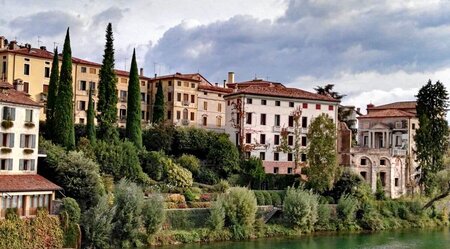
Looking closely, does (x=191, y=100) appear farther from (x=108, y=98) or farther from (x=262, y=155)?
(x=108, y=98)

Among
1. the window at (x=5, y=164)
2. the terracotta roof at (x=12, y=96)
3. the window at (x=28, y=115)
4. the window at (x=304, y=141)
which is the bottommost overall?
the window at (x=5, y=164)

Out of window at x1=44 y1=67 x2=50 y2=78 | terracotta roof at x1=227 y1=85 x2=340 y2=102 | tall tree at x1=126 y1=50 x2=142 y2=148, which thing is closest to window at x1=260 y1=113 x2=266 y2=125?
terracotta roof at x1=227 y1=85 x2=340 y2=102

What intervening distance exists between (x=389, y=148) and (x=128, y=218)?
37600 millimetres

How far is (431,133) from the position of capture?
66000 mm

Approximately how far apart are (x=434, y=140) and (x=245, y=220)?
26703 millimetres

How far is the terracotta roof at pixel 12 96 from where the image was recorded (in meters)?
43.0

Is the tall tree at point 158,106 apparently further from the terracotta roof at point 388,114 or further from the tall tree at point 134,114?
the terracotta roof at point 388,114

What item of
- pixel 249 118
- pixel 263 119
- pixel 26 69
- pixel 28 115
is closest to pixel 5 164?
pixel 28 115

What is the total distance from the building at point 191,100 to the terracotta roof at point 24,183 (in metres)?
30.4

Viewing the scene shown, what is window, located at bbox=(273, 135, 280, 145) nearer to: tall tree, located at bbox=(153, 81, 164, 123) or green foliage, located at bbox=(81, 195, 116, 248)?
tall tree, located at bbox=(153, 81, 164, 123)

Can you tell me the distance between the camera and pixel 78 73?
2665 inches

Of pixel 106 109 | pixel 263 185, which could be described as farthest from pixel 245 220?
pixel 106 109

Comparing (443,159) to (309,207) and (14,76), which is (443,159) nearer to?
(309,207)

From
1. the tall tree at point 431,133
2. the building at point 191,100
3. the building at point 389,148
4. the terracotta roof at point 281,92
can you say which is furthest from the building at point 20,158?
the tall tree at point 431,133
